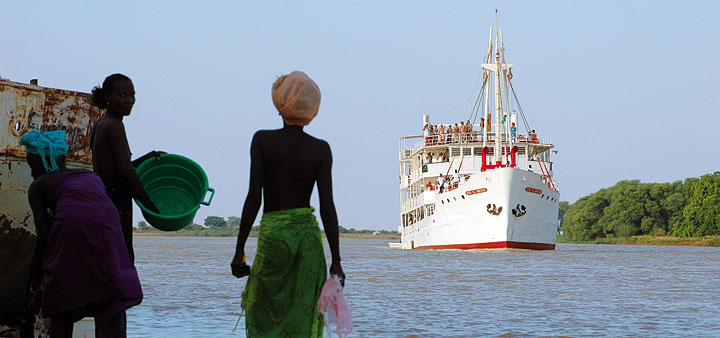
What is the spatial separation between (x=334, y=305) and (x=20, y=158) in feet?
9.15

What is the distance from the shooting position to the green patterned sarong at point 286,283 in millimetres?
3730

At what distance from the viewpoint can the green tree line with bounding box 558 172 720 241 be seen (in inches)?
3125

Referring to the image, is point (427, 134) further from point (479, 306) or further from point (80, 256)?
point (80, 256)

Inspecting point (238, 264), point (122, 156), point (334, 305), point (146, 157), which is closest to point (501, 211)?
point (146, 157)

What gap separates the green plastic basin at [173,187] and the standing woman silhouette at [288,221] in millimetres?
899

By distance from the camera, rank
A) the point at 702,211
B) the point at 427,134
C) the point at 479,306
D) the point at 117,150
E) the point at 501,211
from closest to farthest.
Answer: the point at 117,150 < the point at 479,306 < the point at 501,211 < the point at 427,134 < the point at 702,211

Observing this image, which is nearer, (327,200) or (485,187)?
(327,200)

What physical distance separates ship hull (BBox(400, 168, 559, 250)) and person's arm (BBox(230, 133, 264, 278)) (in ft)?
108

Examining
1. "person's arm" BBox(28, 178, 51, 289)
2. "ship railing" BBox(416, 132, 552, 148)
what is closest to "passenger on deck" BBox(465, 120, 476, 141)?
"ship railing" BBox(416, 132, 552, 148)

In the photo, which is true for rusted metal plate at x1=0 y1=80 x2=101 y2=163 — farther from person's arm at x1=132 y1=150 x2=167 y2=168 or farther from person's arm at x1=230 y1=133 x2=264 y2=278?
person's arm at x1=230 y1=133 x2=264 y2=278

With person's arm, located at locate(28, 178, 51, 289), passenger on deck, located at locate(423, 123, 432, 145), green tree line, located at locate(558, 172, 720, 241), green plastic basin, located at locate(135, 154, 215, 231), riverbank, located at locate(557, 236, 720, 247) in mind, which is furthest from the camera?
green tree line, located at locate(558, 172, 720, 241)

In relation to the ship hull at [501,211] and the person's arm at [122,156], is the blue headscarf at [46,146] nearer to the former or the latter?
the person's arm at [122,156]

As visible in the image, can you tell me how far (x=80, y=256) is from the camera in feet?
12.1

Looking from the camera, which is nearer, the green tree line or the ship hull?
the ship hull
